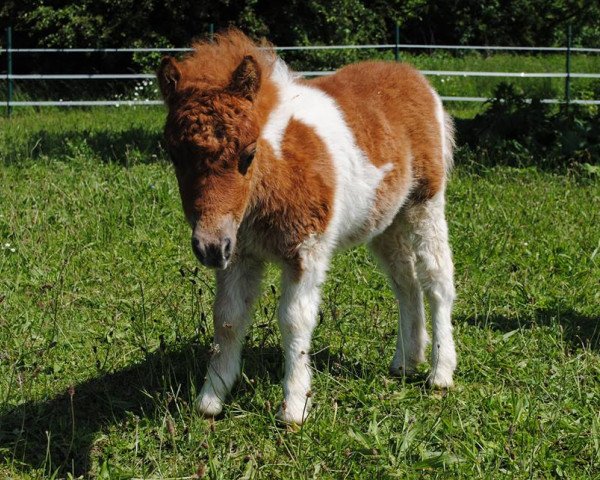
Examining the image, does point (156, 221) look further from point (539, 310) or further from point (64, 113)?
point (64, 113)

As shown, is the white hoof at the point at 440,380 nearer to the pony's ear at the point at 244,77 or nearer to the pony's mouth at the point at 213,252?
the pony's mouth at the point at 213,252

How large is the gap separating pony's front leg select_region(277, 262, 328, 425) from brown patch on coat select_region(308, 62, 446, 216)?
23.5 inches

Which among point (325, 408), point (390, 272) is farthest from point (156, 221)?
point (325, 408)

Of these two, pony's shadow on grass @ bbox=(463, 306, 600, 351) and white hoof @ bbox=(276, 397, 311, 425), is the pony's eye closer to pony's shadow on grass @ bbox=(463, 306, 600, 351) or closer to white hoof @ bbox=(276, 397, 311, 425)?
white hoof @ bbox=(276, 397, 311, 425)

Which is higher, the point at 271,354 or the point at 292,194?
the point at 292,194

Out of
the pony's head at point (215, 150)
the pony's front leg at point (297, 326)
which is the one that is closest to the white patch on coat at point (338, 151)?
the pony's front leg at point (297, 326)

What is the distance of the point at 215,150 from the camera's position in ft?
11.8

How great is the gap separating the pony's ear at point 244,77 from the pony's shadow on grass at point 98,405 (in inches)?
50.1

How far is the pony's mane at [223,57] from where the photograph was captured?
382 cm

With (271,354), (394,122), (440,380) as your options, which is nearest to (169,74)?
(394,122)

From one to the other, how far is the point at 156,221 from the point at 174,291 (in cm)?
147

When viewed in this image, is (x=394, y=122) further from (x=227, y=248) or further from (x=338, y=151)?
(x=227, y=248)

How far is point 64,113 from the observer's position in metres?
15.0

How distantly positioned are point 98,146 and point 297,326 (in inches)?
271
